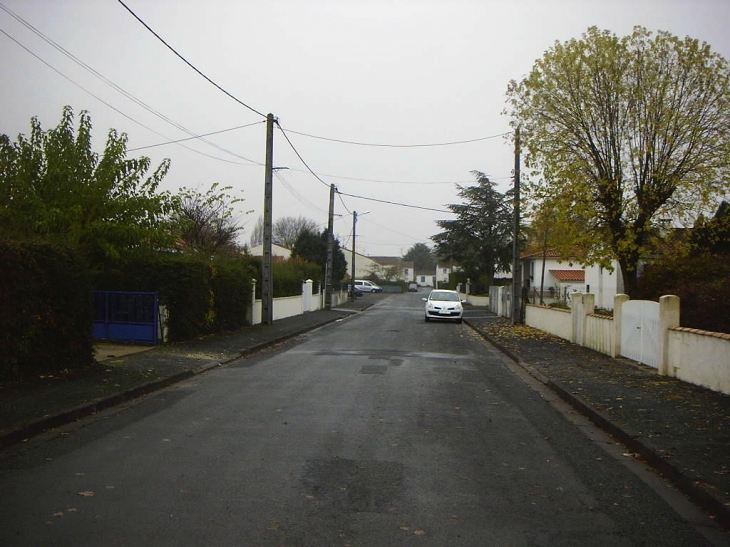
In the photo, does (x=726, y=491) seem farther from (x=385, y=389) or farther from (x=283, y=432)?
(x=385, y=389)

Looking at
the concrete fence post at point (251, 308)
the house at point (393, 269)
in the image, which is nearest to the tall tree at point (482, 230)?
the concrete fence post at point (251, 308)

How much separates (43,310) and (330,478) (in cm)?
698

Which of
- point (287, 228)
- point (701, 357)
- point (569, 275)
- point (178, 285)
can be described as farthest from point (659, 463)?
point (287, 228)

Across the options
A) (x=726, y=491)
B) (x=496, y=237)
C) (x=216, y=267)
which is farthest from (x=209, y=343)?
(x=496, y=237)

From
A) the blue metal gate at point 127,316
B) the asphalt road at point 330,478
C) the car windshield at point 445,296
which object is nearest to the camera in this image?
the asphalt road at point 330,478

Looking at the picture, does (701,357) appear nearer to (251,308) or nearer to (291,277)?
(251,308)

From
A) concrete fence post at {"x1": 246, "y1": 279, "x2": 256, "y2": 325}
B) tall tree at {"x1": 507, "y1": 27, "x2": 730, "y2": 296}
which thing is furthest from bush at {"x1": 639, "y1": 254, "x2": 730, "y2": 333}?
concrete fence post at {"x1": 246, "y1": 279, "x2": 256, "y2": 325}

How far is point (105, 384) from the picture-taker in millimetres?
10336

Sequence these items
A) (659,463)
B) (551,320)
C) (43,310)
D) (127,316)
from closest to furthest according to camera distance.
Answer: (659,463) < (43,310) < (127,316) < (551,320)

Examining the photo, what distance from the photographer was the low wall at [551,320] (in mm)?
20750

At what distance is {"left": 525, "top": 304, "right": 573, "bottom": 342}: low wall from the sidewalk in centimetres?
927

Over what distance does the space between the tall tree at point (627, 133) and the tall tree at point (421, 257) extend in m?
149

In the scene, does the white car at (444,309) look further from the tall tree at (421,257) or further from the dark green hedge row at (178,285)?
the tall tree at (421,257)

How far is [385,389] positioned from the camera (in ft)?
35.7
